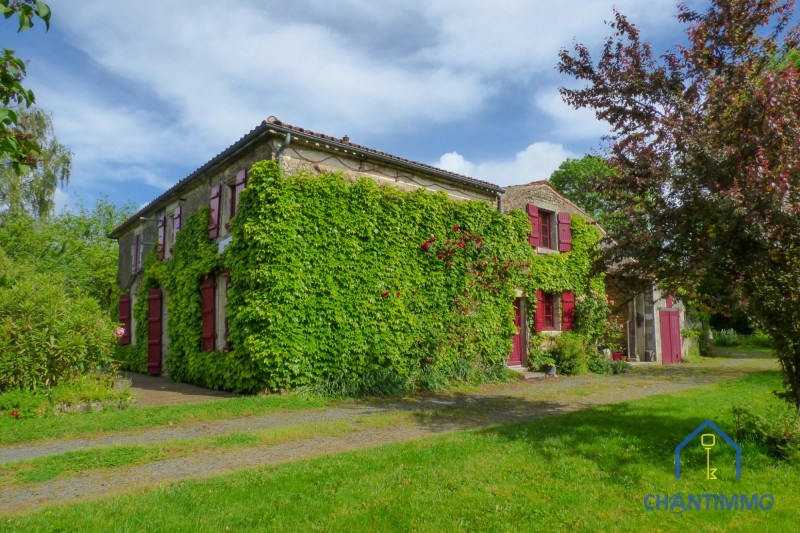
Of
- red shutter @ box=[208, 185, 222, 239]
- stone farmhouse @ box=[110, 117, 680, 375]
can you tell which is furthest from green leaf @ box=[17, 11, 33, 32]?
red shutter @ box=[208, 185, 222, 239]

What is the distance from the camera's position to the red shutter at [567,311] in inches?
609

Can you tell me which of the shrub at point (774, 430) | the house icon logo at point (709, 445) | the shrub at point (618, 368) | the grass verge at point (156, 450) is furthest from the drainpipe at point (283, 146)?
the shrub at point (618, 368)

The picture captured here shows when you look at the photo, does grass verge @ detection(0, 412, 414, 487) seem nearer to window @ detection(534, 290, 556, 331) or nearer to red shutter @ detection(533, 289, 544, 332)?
red shutter @ detection(533, 289, 544, 332)

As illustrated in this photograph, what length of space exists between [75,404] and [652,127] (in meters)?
9.71

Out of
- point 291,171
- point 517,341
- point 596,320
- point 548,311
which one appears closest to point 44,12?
point 291,171

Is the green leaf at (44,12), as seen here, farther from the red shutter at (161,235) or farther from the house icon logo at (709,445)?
the red shutter at (161,235)

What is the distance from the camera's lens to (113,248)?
2930cm

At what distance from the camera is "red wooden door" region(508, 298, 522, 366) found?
1423 cm

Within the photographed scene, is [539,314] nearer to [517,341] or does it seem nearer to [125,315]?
[517,341]

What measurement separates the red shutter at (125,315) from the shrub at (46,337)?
8285 millimetres

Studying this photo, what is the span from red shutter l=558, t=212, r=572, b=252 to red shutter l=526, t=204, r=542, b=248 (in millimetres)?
998

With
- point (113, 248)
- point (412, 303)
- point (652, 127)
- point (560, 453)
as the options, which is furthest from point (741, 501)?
point (113, 248)

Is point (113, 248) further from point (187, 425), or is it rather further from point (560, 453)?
point (560, 453)

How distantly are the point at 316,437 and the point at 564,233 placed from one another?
11919mm
